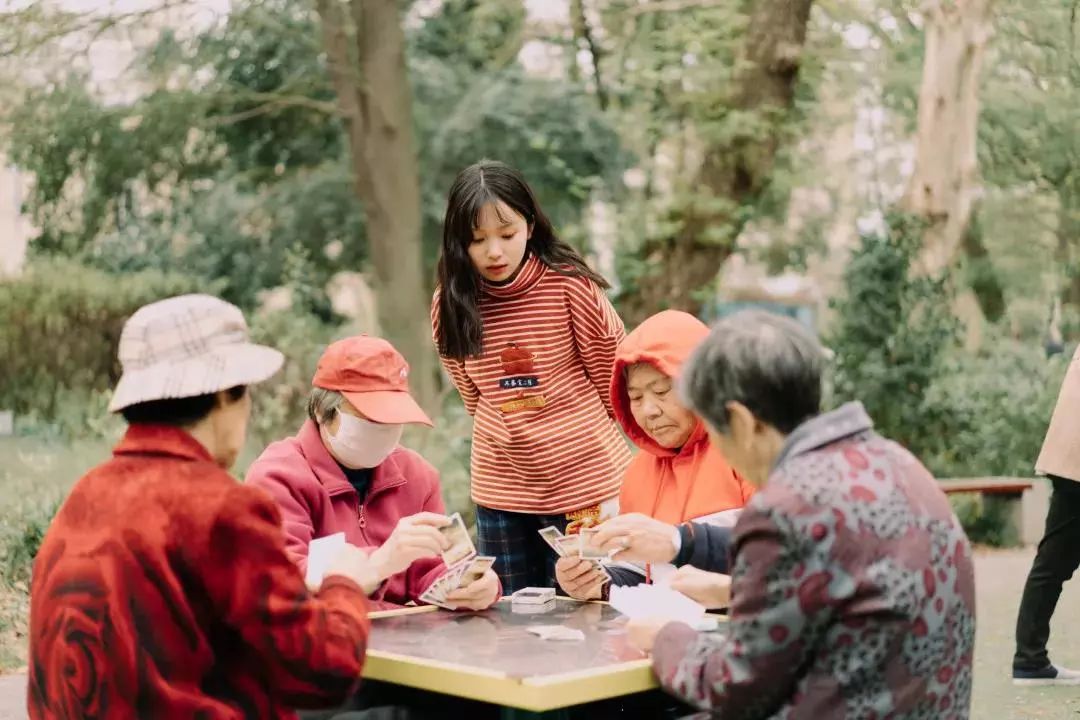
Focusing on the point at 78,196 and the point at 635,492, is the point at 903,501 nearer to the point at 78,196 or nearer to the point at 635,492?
the point at 635,492

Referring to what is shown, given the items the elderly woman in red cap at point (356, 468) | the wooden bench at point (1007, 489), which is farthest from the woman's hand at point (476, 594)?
the wooden bench at point (1007, 489)

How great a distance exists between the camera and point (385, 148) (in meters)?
11.5

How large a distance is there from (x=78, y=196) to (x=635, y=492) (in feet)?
31.1

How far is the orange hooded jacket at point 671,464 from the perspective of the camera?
3818 mm

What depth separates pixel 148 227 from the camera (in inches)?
515

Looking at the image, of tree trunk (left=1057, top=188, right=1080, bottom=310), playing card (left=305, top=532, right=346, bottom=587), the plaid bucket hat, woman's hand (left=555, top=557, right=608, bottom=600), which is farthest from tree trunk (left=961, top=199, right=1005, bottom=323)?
the plaid bucket hat

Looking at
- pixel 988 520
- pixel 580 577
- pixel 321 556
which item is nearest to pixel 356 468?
pixel 580 577

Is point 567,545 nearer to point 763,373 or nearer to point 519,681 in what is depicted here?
point 519,681

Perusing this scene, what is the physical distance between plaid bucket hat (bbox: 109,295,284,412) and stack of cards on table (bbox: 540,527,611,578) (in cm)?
107

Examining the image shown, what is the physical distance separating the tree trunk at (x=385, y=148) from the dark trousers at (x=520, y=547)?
6298mm

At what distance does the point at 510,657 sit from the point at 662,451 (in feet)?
3.71

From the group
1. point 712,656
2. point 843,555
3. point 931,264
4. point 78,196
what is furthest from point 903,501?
point 931,264

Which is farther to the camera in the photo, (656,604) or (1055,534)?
(1055,534)

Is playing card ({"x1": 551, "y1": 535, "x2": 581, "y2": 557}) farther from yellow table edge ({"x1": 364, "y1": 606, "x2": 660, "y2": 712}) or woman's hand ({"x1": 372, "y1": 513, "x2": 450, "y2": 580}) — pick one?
yellow table edge ({"x1": 364, "y1": 606, "x2": 660, "y2": 712})
